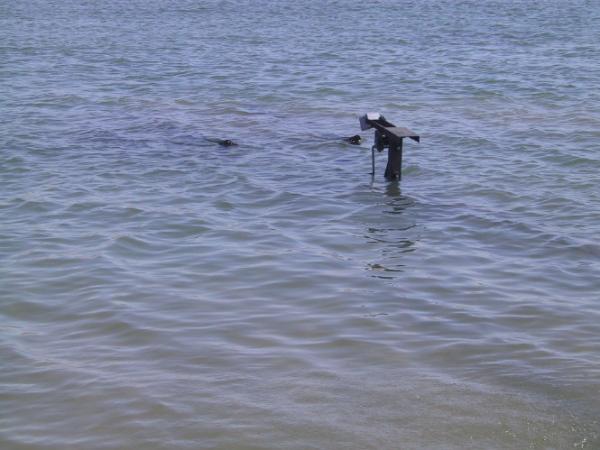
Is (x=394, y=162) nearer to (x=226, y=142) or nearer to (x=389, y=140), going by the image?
(x=389, y=140)

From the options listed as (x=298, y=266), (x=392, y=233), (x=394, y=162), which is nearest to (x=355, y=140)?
(x=394, y=162)

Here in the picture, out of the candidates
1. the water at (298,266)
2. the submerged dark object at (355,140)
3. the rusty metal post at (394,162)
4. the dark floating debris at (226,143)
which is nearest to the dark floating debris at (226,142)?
the dark floating debris at (226,143)

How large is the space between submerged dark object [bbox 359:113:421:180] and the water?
0.23 meters

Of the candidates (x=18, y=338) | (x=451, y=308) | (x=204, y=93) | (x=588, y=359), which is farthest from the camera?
(x=204, y=93)

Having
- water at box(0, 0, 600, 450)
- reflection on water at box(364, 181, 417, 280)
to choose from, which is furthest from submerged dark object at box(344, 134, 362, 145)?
reflection on water at box(364, 181, 417, 280)

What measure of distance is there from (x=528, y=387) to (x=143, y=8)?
36.3 metres

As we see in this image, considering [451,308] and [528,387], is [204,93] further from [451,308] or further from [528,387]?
[528,387]

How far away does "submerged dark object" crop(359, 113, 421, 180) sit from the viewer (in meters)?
11.1

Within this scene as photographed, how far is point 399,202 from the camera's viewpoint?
35.3ft

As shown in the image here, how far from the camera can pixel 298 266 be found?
8.48m

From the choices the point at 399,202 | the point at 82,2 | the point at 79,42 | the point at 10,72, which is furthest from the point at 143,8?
the point at 399,202

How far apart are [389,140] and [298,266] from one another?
3.33 m

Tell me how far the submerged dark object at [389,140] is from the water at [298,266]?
0.23 m

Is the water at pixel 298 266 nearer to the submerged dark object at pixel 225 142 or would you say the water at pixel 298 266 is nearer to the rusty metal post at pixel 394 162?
the rusty metal post at pixel 394 162
